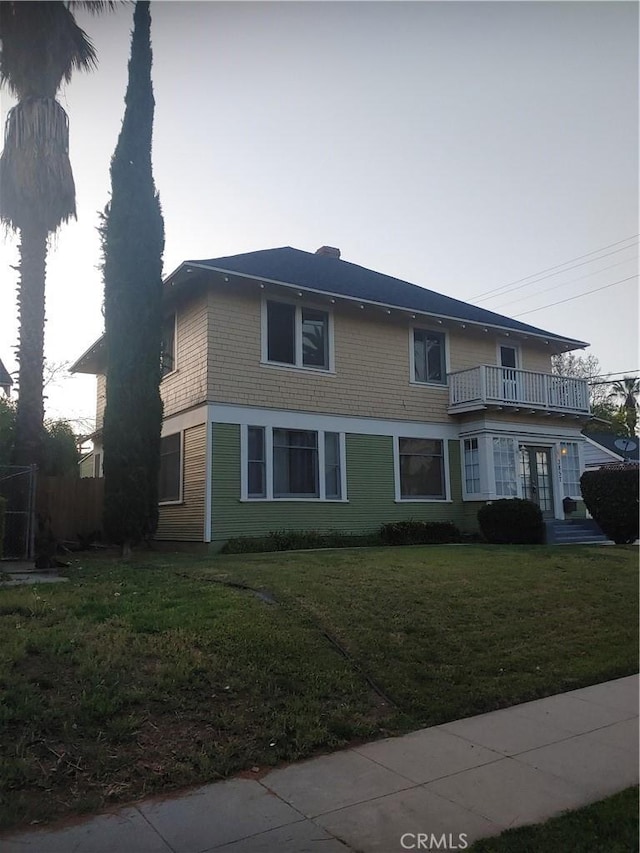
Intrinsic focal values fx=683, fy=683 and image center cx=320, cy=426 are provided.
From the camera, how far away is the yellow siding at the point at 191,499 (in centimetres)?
1515

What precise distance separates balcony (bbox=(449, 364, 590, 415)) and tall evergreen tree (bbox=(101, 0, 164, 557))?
8.85m

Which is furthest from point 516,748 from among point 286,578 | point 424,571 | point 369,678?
point 424,571

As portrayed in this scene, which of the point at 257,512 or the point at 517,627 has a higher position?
the point at 257,512

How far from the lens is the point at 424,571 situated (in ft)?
34.1

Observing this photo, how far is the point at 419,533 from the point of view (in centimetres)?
1736

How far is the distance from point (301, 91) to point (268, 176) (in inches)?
100

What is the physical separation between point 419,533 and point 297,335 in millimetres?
5863

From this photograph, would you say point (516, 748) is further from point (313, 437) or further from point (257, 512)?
point (313, 437)

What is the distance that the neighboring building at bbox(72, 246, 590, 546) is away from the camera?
15.5 m

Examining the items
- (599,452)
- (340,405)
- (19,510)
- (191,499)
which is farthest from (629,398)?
(19,510)

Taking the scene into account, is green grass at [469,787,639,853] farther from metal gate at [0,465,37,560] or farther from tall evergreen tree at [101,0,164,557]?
tall evergreen tree at [101,0,164,557]

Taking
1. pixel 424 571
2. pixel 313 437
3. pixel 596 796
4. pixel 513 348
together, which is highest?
pixel 513 348

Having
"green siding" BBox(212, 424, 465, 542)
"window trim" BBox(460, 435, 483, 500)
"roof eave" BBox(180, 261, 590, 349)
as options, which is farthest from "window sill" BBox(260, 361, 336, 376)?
"window trim" BBox(460, 435, 483, 500)

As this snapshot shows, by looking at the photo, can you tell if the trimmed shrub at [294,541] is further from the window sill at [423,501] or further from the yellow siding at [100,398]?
the yellow siding at [100,398]
